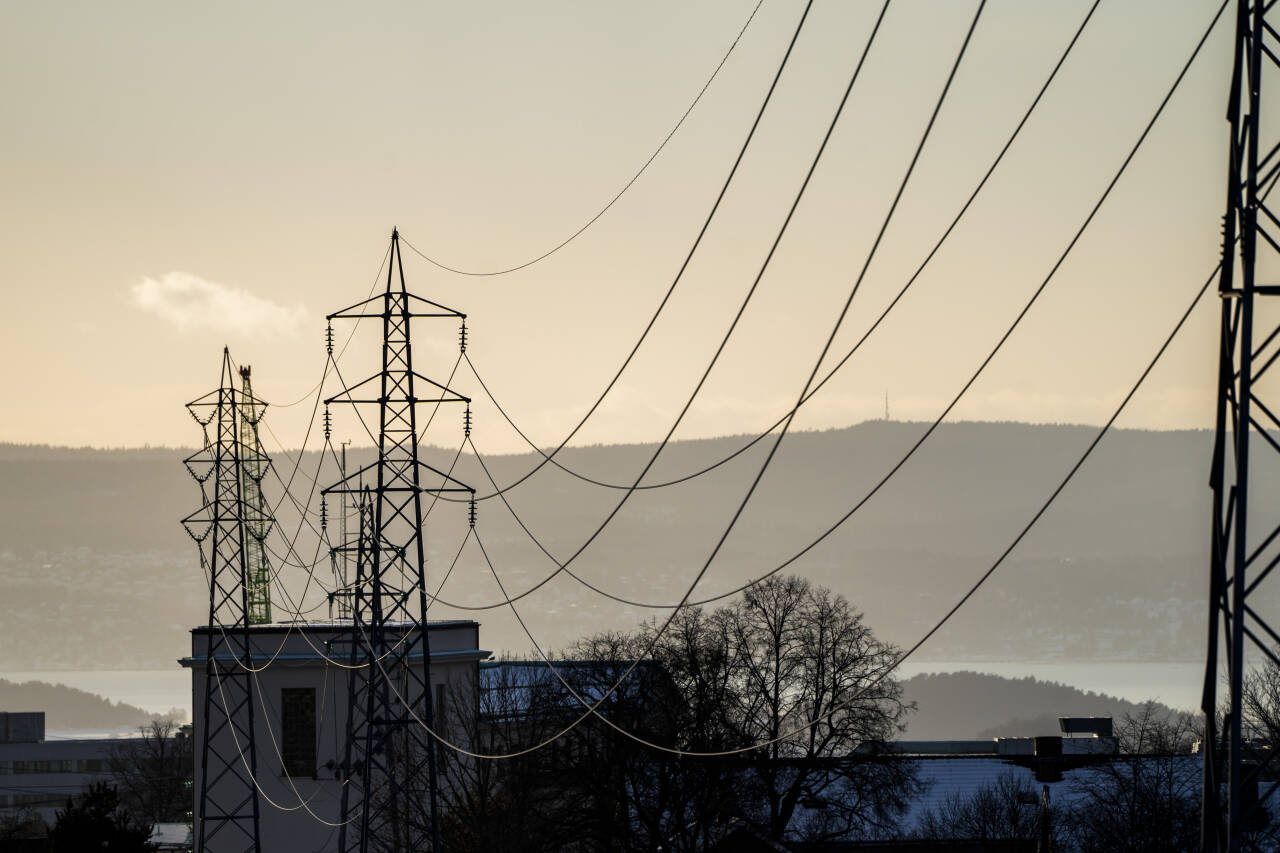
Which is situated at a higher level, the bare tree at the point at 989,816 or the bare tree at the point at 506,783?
the bare tree at the point at 506,783

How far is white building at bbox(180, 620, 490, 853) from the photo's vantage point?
2013 inches

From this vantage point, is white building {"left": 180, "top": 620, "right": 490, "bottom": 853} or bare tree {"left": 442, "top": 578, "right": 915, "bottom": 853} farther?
white building {"left": 180, "top": 620, "right": 490, "bottom": 853}

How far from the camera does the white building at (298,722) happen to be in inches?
2013

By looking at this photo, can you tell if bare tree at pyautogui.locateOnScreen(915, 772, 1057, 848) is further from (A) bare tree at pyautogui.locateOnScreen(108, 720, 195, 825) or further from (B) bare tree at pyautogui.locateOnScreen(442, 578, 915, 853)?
(A) bare tree at pyautogui.locateOnScreen(108, 720, 195, 825)

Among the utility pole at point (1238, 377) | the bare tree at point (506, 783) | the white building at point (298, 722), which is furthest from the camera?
the white building at point (298, 722)

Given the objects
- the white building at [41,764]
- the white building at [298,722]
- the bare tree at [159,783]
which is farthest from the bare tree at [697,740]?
the white building at [41,764]

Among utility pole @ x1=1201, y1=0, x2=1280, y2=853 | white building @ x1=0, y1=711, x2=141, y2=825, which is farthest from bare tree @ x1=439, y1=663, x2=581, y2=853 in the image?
white building @ x1=0, y1=711, x2=141, y2=825

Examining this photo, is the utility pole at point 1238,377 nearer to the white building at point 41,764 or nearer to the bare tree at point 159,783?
the bare tree at point 159,783

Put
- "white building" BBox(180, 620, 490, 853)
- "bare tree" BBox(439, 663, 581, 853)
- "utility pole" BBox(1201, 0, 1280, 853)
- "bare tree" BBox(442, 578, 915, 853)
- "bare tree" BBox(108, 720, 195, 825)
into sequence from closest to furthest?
"utility pole" BBox(1201, 0, 1280, 853) < "bare tree" BBox(439, 663, 581, 853) < "bare tree" BBox(442, 578, 915, 853) < "white building" BBox(180, 620, 490, 853) < "bare tree" BBox(108, 720, 195, 825)

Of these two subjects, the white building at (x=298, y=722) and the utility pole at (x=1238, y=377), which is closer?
the utility pole at (x=1238, y=377)

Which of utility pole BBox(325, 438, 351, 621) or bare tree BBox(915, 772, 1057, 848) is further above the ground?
utility pole BBox(325, 438, 351, 621)

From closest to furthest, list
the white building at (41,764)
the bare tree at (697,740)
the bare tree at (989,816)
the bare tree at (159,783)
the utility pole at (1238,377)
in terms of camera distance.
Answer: the utility pole at (1238,377) < the bare tree at (697,740) < the bare tree at (989,816) < the bare tree at (159,783) < the white building at (41,764)

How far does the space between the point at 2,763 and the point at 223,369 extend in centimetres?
14024

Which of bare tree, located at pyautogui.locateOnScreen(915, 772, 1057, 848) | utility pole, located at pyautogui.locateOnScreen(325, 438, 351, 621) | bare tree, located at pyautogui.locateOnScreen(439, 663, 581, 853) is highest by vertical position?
utility pole, located at pyautogui.locateOnScreen(325, 438, 351, 621)
